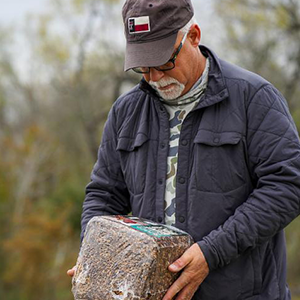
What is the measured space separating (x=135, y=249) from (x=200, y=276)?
29cm

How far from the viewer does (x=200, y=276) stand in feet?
6.51

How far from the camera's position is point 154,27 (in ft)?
6.79

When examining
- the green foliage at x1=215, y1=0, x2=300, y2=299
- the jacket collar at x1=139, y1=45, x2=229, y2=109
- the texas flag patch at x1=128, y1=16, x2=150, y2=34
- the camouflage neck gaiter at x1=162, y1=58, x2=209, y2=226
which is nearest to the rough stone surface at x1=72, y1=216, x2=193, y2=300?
the camouflage neck gaiter at x1=162, y1=58, x2=209, y2=226

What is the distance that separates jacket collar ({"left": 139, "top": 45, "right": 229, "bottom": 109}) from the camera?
6.94 feet

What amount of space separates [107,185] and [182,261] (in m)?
0.65

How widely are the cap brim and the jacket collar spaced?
0.18m

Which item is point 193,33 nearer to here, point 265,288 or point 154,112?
point 154,112

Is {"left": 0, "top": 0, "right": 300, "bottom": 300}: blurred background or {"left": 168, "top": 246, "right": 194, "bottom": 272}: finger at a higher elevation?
{"left": 168, "top": 246, "right": 194, "bottom": 272}: finger

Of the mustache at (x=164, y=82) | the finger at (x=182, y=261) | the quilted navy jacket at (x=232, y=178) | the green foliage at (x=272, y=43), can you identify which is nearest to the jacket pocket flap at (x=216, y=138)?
the quilted navy jacket at (x=232, y=178)

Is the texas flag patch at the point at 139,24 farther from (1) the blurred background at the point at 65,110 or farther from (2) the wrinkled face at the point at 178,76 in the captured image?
(1) the blurred background at the point at 65,110

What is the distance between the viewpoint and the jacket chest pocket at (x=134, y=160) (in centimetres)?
227

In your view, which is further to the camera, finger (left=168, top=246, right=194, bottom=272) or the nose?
the nose

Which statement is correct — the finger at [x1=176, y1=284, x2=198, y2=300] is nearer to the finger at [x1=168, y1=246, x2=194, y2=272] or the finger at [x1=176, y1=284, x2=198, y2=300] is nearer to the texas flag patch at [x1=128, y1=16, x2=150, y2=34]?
the finger at [x1=168, y1=246, x2=194, y2=272]

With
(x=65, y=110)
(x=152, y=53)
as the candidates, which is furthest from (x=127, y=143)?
(x=65, y=110)
